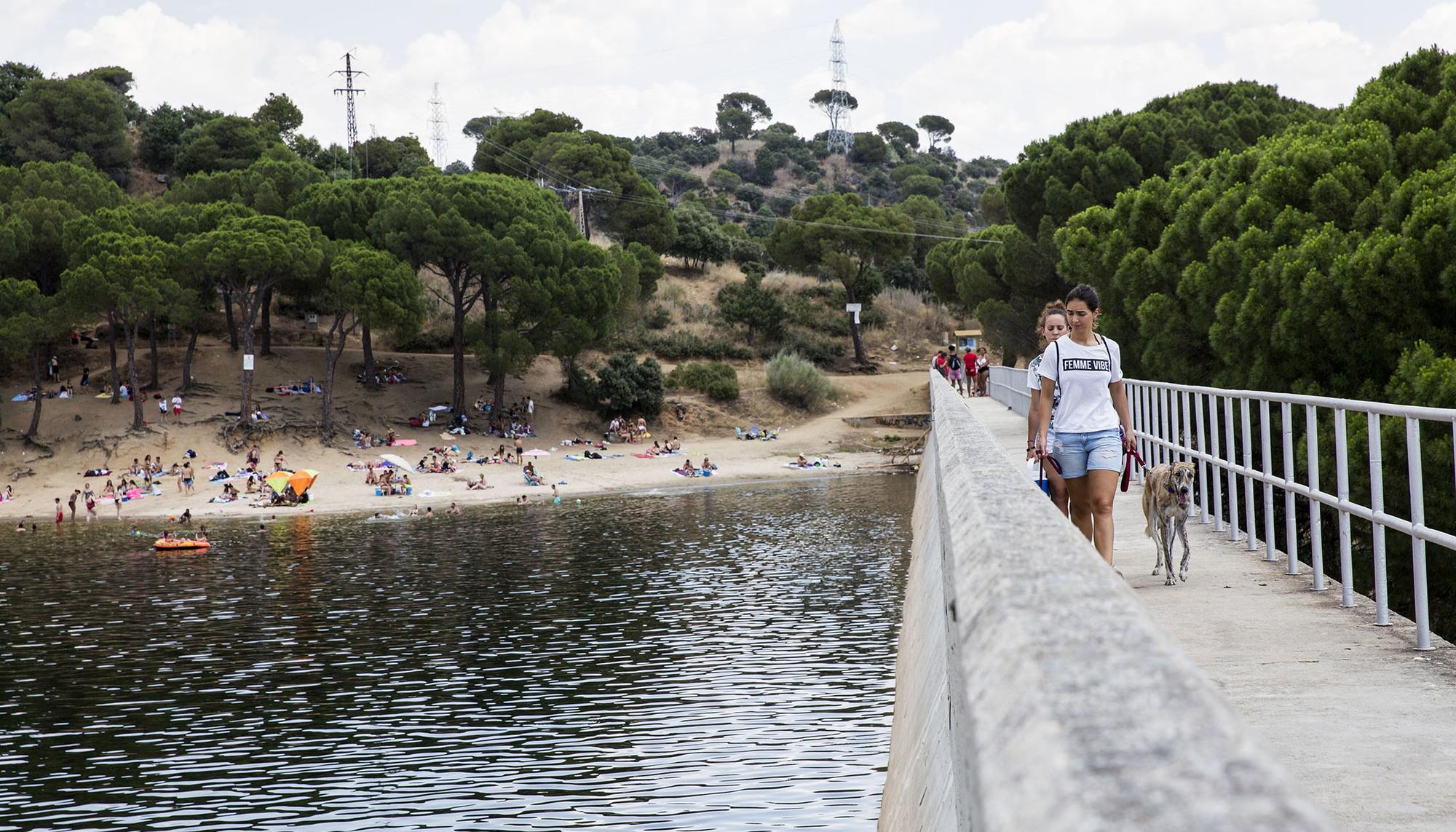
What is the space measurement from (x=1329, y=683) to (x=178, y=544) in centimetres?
3268

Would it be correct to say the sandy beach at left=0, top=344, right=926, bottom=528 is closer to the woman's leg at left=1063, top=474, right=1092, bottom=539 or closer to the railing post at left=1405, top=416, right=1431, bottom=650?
the woman's leg at left=1063, top=474, right=1092, bottom=539

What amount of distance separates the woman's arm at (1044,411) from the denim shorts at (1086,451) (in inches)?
5.3

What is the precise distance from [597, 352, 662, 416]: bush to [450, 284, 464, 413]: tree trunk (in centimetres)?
645

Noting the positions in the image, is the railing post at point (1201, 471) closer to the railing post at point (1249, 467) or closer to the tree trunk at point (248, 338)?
the railing post at point (1249, 467)

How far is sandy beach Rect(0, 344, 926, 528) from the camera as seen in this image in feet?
141

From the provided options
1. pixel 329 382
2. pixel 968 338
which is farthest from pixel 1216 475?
pixel 968 338

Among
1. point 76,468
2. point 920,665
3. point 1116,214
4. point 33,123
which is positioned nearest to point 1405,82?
point 1116,214

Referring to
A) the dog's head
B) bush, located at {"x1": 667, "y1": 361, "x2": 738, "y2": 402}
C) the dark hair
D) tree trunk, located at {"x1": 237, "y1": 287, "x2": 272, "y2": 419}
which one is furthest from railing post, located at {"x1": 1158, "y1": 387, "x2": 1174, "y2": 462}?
bush, located at {"x1": 667, "y1": 361, "x2": 738, "y2": 402}

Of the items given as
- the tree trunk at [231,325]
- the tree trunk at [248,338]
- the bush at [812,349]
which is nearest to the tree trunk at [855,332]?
the bush at [812,349]

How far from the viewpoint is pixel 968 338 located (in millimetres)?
73500

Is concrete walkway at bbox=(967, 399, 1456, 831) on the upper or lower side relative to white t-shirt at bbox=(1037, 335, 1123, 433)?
lower

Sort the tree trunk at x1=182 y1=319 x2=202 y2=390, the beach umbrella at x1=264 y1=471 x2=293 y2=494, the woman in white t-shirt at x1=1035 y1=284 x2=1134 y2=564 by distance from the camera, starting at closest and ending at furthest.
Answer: the woman in white t-shirt at x1=1035 y1=284 x2=1134 y2=564
the beach umbrella at x1=264 y1=471 x2=293 y2=494
the tree trunk at x1=182 y1=319 x2=202 y2=390

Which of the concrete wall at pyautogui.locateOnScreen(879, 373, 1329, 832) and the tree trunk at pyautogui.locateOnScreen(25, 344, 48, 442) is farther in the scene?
the tree trunk at pyautogui.locateOnScreen(25, 344, 48, 442)

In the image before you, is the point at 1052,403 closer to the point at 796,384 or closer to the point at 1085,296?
the point at 1085,296
